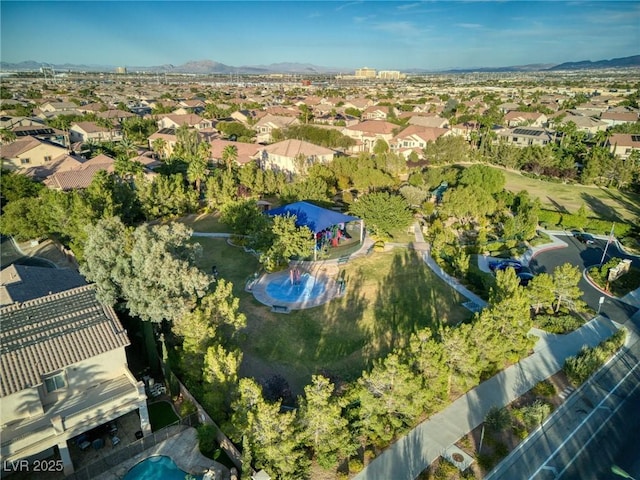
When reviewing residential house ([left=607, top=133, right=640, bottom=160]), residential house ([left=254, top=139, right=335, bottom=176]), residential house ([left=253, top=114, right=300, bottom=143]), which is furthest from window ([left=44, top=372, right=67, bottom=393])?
residential house ([left=607, top=133, right=640, bottom=160])

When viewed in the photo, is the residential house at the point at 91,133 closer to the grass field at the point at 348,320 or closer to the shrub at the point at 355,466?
the grass field at the point at 348,320

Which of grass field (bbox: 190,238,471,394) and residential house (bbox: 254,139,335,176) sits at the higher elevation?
residential house (bbox: 254,139,335,176)

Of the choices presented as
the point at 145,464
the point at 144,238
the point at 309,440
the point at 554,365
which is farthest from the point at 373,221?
the point at 145,464

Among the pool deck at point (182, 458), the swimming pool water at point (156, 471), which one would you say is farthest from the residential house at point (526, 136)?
the swimming pool water at point (156, 471)

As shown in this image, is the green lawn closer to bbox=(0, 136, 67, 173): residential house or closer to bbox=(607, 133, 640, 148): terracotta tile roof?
bbox=(0, 136, 67, 173): residential house

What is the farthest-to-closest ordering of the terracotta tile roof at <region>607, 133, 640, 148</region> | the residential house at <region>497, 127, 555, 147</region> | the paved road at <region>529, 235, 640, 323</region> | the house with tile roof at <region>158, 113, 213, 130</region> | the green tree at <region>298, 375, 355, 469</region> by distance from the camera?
the house with tile roof at <region>158, 113, 213, 130</region>
the residential house at <region>497, 127, 555, 147</region>
the terracotta tile roof at <region>607, 133, 640, 148</region>
the paved road at <region>529, 235, 640, 323</region>
the green tree at <region>298, 375, 355, 469</region>

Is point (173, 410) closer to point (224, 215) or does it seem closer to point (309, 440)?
point (309, 440)

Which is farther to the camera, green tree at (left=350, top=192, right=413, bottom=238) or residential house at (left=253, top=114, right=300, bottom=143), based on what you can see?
residential house at (left=253, top=114, right=300, bottom=143)
